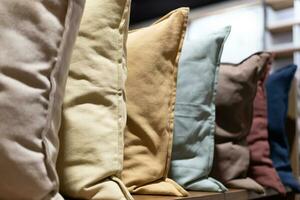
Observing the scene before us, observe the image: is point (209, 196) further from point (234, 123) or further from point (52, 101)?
point (52, 101)

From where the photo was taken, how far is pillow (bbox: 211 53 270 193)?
3.48 ft

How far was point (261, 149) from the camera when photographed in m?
1.20

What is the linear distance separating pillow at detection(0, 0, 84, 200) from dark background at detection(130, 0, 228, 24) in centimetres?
244

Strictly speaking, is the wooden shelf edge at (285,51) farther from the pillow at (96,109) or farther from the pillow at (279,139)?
the pillow at (96,109)

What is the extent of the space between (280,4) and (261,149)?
5.17 feet

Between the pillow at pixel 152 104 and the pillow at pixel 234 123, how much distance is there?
234mm

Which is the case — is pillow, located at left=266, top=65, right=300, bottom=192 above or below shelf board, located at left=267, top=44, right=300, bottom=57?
below

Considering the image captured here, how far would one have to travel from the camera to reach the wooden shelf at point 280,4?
99.1 inches

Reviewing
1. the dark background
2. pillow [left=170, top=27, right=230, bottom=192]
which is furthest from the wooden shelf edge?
pillow [left=170, top=27, right=230, bottom=192]

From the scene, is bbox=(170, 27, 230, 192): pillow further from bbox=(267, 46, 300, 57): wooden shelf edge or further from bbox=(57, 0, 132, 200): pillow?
bbox=(267, 46, 300, 57): wooden shelf edge

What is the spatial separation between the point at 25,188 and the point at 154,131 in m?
0.37

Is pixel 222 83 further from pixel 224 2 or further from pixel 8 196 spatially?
pixel 224 2

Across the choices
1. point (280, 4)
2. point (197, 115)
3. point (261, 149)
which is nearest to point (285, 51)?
point (280, 4)

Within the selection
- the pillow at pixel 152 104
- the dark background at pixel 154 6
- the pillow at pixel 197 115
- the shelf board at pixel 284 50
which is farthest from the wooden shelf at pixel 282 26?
the pillow at pixel 152 104
